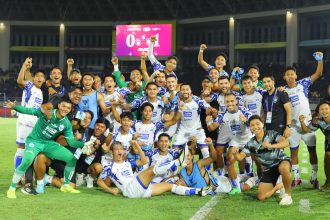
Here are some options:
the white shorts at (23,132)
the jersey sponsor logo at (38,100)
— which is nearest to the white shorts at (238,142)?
the jersey sponsor logo at (38,100)

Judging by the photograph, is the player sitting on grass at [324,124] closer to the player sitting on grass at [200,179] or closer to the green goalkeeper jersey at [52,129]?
the player sitting on grass at [200,179]

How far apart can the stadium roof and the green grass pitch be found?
37497mm

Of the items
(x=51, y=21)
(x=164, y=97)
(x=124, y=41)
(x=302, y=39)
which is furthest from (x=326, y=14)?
(x=164, y=97)

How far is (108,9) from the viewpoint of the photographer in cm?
4809

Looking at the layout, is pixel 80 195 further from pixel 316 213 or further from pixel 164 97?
pixel 316 213

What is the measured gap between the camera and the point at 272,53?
42188 millimetres

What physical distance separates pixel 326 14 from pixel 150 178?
35588 mm

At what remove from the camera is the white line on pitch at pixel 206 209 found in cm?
571

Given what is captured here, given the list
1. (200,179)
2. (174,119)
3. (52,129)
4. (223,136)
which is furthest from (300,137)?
(52,129)

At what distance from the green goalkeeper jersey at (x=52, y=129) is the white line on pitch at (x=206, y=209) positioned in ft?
7.48

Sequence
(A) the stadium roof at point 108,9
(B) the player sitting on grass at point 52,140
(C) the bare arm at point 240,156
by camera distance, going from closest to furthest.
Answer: (B) the player sitting on grass at point 52,140 < (C) the bare arm at point 240,156 < (A) the stadium roof at point 108,9

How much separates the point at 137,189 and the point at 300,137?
336cm

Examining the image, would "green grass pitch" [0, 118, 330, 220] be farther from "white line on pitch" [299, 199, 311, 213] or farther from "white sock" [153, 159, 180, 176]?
"white sock" [153, 159, 180, 176]

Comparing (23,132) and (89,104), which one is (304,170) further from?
(23,132)
